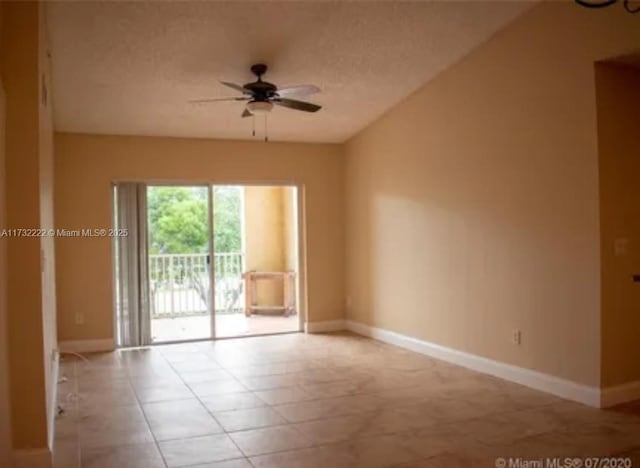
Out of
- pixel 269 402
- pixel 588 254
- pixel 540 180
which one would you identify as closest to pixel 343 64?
pixel 540 180

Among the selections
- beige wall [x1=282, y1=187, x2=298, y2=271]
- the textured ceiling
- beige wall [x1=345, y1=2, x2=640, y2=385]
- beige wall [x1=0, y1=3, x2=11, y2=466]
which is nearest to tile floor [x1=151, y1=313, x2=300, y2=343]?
beige wall [x1=282, y1=187, x2=298, y2=271]

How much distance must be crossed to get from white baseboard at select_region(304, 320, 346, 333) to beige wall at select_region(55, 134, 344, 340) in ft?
0.23

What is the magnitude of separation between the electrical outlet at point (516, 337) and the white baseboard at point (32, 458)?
11.2ft

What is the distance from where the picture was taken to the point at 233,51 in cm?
455

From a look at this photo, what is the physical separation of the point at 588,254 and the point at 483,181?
1.22m

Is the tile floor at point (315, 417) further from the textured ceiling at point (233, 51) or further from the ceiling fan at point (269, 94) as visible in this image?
the textured ceiling at point (233, 51)

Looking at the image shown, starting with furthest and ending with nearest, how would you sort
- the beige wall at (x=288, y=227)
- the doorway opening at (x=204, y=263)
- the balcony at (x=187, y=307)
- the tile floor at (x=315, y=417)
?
1. the beige wall at (x=288, y=227)
2. the balcony at (x=187, y=307)
3. the doorway opening at (x=204, y=263)
4. the tile floor at (x=315, y=417)

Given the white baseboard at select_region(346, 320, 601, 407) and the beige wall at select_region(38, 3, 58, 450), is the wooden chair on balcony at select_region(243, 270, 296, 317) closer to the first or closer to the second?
the white baseboard at select_region(346, 320, 601, 407)

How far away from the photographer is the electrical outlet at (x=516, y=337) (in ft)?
14.7

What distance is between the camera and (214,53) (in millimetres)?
4559

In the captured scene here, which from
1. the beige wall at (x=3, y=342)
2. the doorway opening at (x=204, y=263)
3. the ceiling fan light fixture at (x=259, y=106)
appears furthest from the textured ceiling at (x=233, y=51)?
the beige wall at (x=3, y=342)

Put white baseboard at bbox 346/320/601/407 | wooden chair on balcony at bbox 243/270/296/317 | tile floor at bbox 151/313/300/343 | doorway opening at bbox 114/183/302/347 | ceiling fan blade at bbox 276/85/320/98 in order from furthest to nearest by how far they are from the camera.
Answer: wooden chair on balcony at bbox 243/270/296/317 → tile floor at bbox 151/313/300/343 → doorway opening at bbox 114/183/302/347 → ceiling fan blade at bbox 276/85/320/98 → white baseboard at bbox 346/320/601/407

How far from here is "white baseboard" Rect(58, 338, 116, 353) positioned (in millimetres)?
6024

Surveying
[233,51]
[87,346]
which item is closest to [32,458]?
[233,51]
